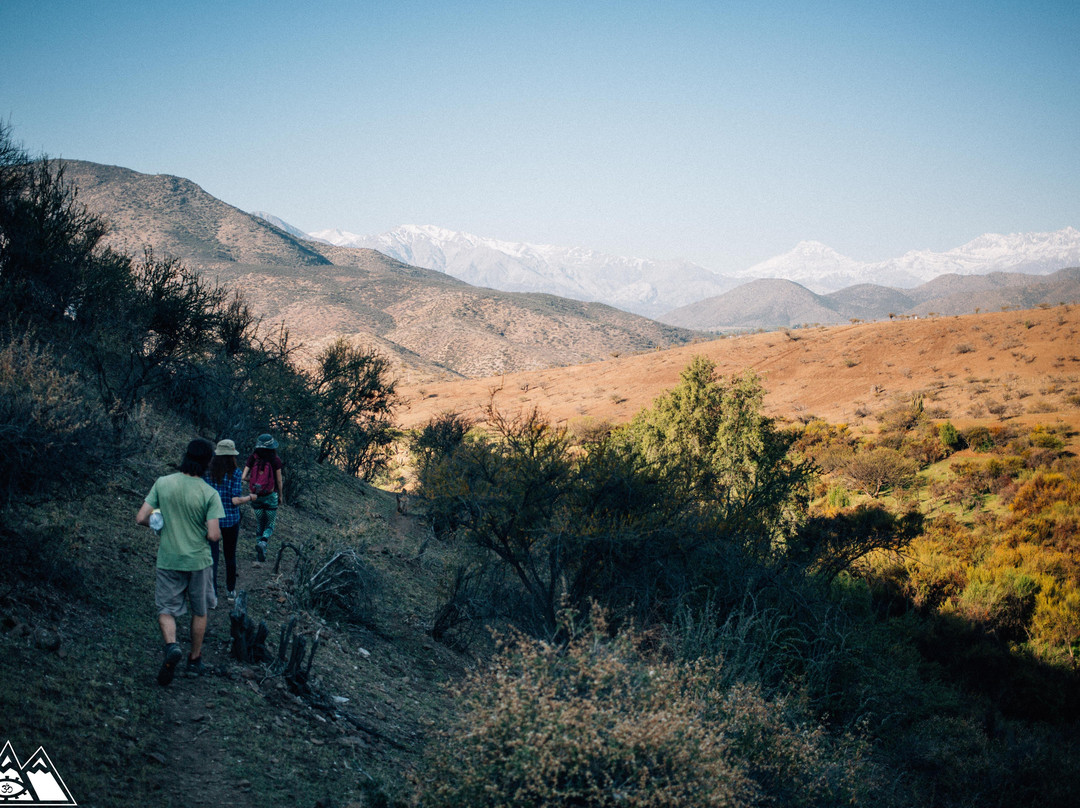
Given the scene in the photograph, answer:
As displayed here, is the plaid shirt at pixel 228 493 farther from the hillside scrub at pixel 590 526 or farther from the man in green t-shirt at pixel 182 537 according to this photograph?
the hillside scrub at pixel 590 526

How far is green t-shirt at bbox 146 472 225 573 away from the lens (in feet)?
15.0

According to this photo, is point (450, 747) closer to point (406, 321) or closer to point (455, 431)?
point (455, 431)

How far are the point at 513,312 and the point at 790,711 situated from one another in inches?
3364

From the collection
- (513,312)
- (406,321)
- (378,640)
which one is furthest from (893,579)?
(513,312)

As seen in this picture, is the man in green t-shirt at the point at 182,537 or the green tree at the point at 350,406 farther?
the green tree at the point at 350,406

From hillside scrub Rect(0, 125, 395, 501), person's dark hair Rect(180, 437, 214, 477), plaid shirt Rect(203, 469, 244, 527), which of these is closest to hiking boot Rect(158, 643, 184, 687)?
person's dark hair Rect(180, 437, 214, 477)

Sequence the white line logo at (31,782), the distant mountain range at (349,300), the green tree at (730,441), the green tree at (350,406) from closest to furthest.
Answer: the white line logo at (31,782)
the green tree at (730,441)
the green tree at (350,406)
the distant mountain range at (349,300)

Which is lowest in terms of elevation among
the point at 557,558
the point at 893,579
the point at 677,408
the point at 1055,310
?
the point at 893,579

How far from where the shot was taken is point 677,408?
1579cm

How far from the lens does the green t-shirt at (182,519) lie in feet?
15.0

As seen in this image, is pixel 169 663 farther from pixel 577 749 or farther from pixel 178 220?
pixel 178 220

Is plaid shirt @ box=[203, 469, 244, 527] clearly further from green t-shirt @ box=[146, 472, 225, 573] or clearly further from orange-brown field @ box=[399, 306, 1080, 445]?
orange-brown field @ box=[399, 306, 1080, 445]

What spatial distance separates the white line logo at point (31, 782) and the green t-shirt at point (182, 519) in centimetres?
143

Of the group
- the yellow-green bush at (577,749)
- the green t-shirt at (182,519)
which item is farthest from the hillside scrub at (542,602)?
the green t-shirt at (182,519)
